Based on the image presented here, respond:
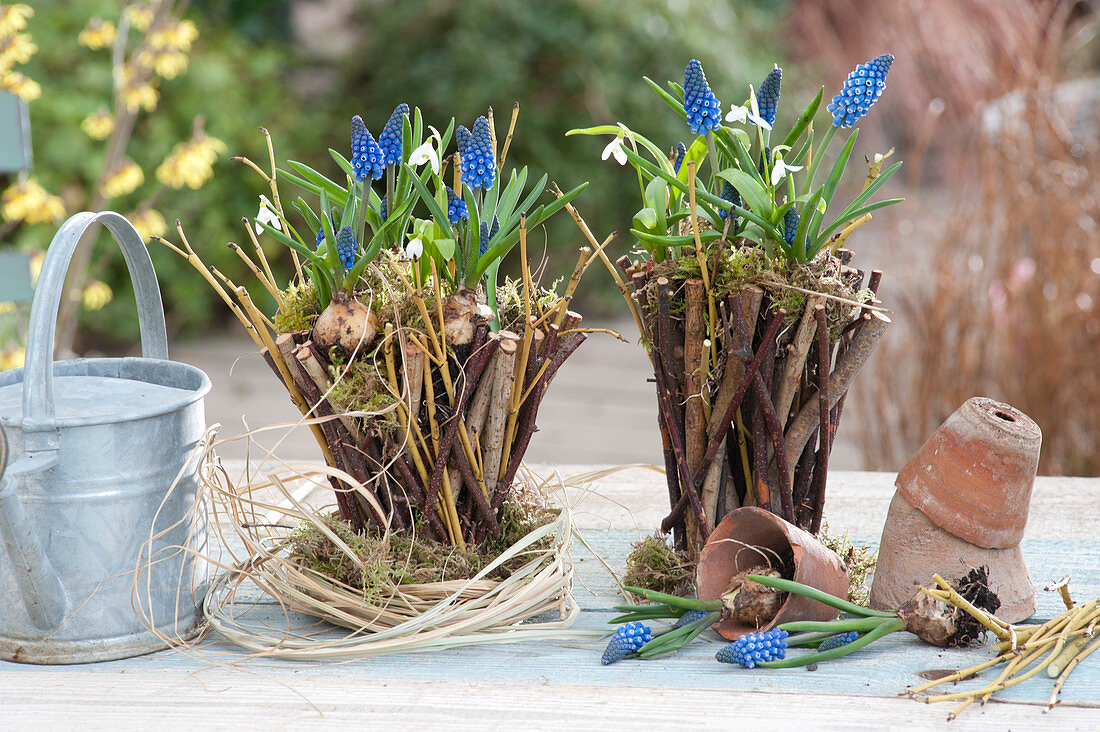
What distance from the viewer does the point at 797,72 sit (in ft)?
15.1

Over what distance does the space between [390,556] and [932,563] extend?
554 mm

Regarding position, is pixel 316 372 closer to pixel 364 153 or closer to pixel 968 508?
pixel 364 153

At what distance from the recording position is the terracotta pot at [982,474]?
953 millimetres

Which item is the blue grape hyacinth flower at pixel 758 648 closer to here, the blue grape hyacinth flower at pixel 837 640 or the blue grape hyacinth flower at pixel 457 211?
the blue grape hyacinth flower at pixel 837 640

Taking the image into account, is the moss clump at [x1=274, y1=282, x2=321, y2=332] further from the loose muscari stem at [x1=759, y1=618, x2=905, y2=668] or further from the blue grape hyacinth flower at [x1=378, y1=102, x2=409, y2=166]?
→ the loose muscari stem at [x1=759, y1=618, x2=905, y2=668]

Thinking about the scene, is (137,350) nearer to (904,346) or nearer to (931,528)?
(904,346)

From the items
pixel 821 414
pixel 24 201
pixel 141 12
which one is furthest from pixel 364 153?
pixel 141 12

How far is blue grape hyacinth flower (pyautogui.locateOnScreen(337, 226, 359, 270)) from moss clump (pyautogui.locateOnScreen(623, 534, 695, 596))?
1.52 feet

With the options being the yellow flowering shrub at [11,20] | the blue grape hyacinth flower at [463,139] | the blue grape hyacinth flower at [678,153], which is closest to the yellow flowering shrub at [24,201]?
the yellow flowering shrub at [11,20]

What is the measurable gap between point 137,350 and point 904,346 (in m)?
2.78

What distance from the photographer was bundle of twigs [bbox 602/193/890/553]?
3.22 feet

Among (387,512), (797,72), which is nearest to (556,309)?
(387,512)

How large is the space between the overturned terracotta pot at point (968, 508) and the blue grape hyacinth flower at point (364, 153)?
0.62 metres

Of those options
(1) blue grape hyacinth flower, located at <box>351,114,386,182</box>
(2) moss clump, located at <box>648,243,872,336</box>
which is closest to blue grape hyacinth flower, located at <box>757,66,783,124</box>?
(2) moss clump, located at <box>648,243,872,336</box>
